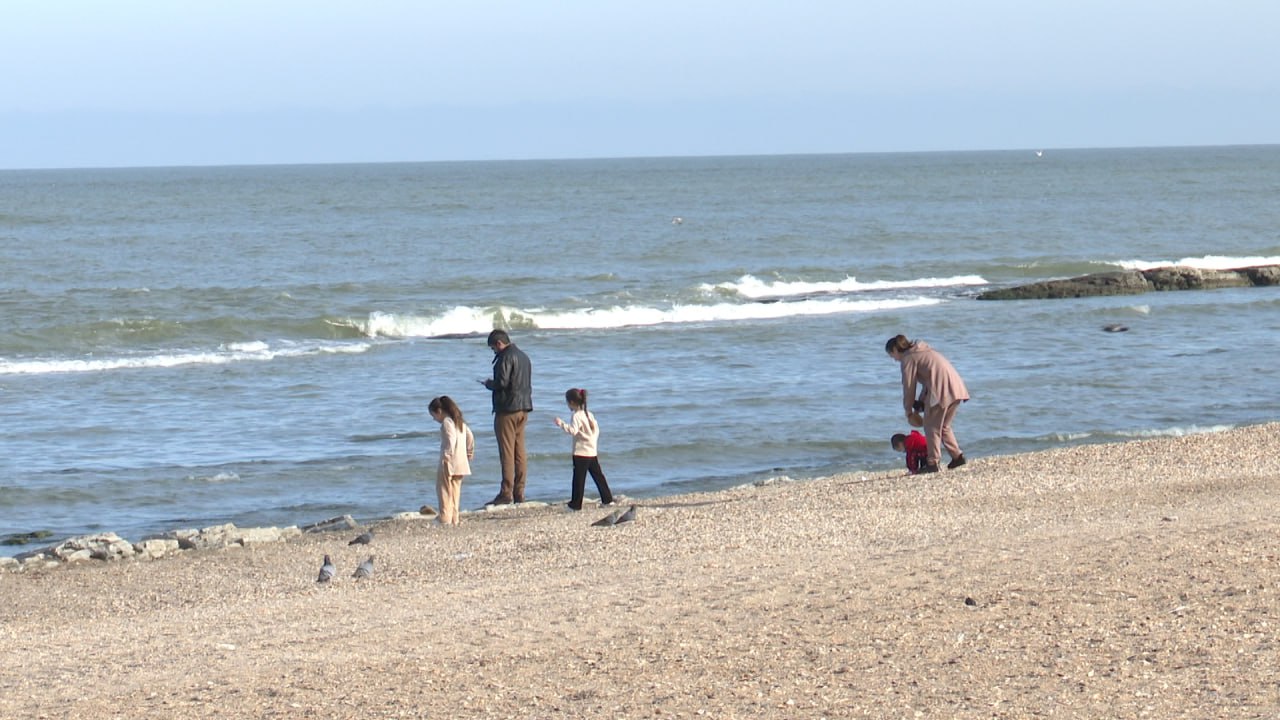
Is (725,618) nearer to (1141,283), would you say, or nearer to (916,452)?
(916,452)

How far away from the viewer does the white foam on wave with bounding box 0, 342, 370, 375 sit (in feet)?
85.6

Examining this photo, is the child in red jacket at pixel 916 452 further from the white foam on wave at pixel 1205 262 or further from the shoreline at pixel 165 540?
the white foam on wave at pixel 1205 262

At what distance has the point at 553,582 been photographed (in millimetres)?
9414

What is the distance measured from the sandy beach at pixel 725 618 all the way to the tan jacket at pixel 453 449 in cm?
72

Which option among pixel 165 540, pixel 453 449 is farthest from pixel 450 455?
pixel 165 540

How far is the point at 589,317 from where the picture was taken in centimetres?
3300

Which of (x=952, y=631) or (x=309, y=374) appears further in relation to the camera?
(x=309, y=374)

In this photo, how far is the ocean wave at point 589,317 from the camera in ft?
104

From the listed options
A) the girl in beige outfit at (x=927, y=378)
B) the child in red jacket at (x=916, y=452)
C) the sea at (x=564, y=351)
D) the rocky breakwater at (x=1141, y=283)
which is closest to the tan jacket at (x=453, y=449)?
the sea at (x=564, y=351)

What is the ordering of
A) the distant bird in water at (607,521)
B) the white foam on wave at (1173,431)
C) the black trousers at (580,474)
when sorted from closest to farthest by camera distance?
the distant bird in water at (607,521) → the black trousers at (580,474) → the white foam on wave at (1173,431)

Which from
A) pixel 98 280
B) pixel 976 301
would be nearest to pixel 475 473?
pixel 976 301

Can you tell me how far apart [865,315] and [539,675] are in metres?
25.2

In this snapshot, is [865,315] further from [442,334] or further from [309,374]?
[309,374]

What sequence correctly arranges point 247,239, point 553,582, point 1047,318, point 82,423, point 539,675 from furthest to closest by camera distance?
point 247,239, point 1047,318, point 82,423, point 553,582, point 539,675
